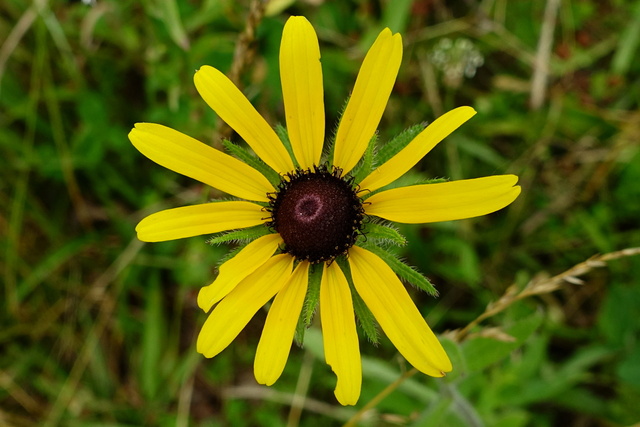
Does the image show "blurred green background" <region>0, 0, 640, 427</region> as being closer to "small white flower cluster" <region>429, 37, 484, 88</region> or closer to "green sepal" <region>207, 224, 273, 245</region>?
"small white flower cluster" <region>429, 37, 484, 88</region>

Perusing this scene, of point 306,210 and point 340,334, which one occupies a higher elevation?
point 306,210

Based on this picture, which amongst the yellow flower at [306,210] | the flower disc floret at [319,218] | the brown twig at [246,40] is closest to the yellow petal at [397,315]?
the yellow flower at [306,210]

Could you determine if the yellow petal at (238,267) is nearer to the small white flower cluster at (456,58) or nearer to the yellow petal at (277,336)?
the yellow petal at (277,336)

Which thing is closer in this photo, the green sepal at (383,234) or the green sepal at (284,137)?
the green sepal at (383,234)

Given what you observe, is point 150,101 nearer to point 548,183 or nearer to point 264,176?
point 264,176

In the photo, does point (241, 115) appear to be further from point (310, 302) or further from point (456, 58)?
point (456, 58)

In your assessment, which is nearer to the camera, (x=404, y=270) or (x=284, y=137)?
(x=404, y=270)

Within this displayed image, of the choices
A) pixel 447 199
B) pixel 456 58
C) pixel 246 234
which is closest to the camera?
pixel 447 199

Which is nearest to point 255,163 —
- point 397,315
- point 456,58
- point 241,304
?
point 241,304
